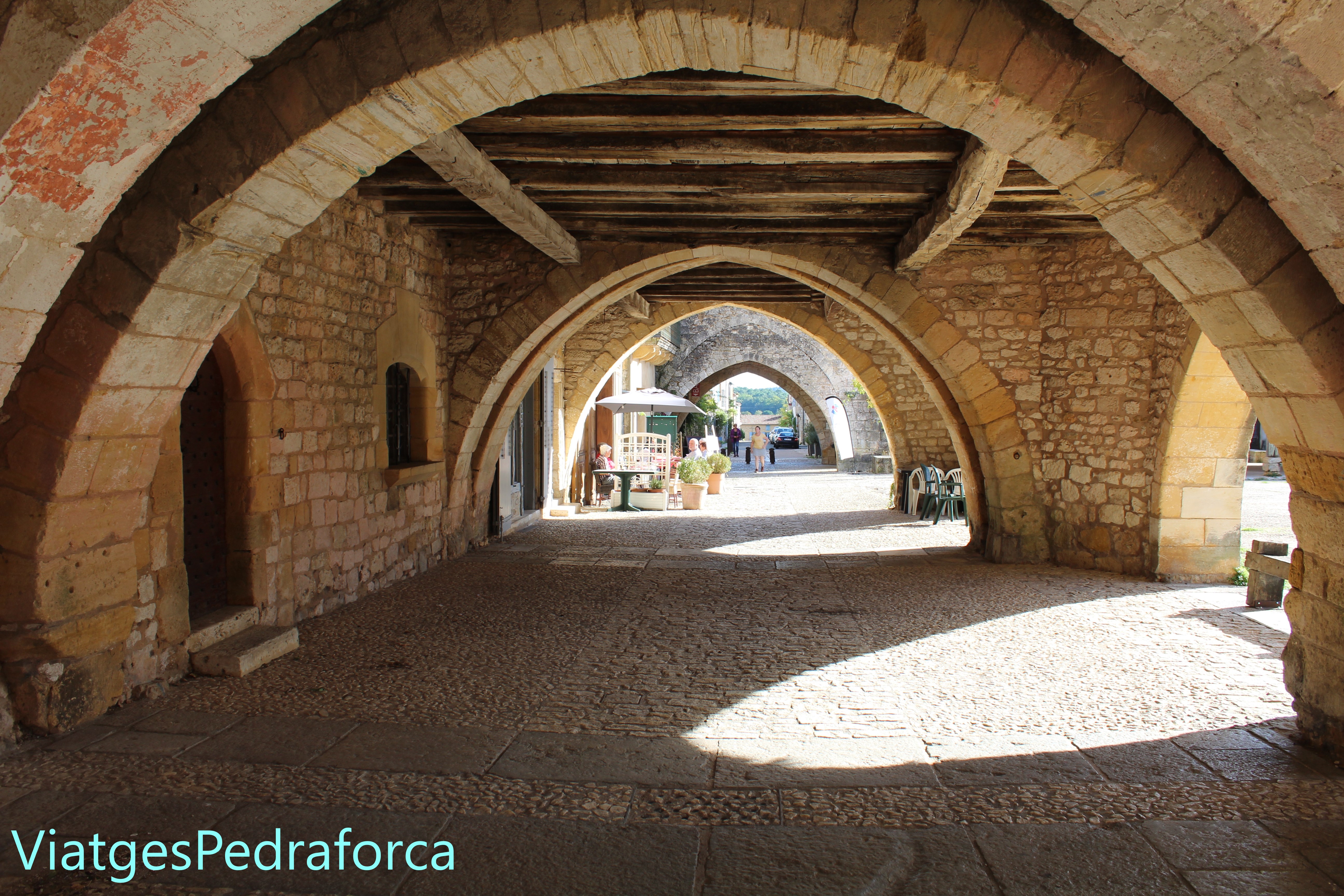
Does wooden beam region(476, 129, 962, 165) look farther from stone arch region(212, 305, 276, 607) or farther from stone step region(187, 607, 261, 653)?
stone step region(187, 607, 261, 653)

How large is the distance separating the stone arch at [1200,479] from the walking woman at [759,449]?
13.8 metres

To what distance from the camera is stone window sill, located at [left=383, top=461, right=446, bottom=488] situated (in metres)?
5.89

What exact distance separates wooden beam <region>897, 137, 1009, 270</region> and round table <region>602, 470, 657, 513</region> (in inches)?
213

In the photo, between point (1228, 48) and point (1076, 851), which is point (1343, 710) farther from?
point (1228, 48)

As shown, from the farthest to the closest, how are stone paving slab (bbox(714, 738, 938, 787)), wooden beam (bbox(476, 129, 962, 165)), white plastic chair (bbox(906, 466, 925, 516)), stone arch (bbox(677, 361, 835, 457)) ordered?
stone arch (bbox(677, 361, 835, 457)), white plastic chair (bbox(906, 466, 925, 516)), wooden beam (bbox(476, 129, 962, 165)), stone paving slab (bbox(714, 738, 938, 787))

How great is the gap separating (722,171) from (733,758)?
11.5 feet

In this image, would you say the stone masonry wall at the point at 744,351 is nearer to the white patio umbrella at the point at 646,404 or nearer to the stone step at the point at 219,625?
the white patio umbrella at the point at 646,404

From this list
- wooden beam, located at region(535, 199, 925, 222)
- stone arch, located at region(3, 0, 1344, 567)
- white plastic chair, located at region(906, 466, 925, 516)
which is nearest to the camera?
stone arch, located at region(3, 0, 1344, 567)

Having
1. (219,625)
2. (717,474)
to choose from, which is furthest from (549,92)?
(717,474)

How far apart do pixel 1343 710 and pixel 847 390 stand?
15058mm

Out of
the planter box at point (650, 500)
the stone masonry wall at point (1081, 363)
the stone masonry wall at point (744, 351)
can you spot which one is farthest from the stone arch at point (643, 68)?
the stone masonry wall at point (744, 351)

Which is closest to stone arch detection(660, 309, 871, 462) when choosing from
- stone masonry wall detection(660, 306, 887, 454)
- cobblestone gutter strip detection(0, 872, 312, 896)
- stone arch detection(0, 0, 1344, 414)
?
stone masonry wall detection(660, 306, 887, 454)

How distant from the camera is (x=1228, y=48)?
1887 millimetres

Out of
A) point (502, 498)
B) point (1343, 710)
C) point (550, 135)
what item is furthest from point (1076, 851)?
point (502, 498)
